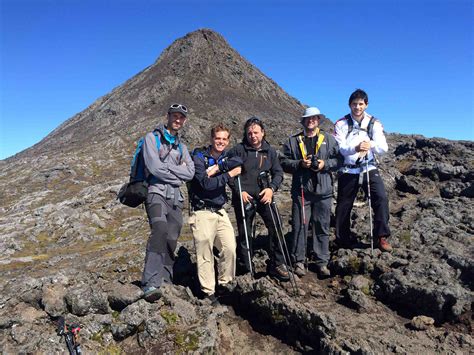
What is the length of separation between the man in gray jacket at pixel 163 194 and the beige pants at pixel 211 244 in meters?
0.54

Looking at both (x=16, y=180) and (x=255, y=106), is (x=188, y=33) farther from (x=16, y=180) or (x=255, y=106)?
(x=16, y=180)

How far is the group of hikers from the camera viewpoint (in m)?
7.35

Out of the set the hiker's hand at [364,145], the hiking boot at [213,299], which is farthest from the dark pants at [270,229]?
the hiker's hand at [364,145]

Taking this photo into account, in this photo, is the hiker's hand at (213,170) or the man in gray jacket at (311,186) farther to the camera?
the man in gray jacket at (311,186)

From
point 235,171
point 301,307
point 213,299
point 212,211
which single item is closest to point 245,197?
point 235,171

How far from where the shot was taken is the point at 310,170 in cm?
858

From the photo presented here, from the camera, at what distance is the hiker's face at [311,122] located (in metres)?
8.42

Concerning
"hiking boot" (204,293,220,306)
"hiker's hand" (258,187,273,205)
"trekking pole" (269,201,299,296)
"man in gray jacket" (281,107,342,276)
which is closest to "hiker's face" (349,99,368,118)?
"man in gray jacket" (281,107,342,276)

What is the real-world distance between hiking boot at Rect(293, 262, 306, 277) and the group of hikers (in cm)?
3

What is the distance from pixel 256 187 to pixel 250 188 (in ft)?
0.52

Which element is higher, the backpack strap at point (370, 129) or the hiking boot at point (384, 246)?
the backpack strap at point (370, 129)

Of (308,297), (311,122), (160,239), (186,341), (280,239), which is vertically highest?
(311,122)

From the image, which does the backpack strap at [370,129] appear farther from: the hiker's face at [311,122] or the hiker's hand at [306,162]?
the hiker's hand at [306,162]

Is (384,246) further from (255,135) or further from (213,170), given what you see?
(213,170)
